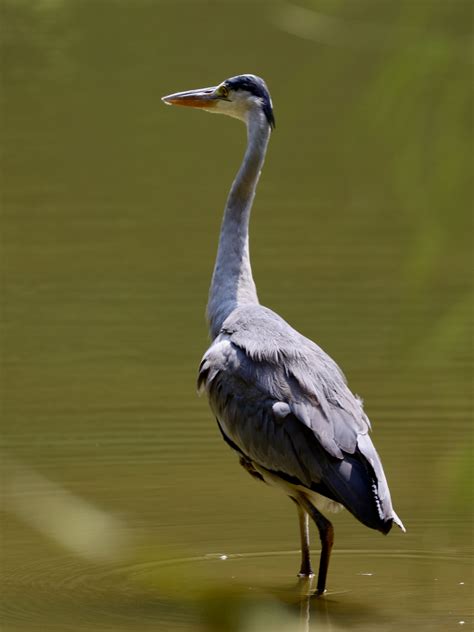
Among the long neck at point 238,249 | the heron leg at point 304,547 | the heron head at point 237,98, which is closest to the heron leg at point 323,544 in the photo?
the heron leg at point 304,547

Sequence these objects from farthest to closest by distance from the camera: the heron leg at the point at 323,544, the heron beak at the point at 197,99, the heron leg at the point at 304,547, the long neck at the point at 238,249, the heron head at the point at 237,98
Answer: the heron beak at the point at 197,99 → the heron head at the point at 237,98 → the long neck at the point at 238,249 → the heron leg at the point at 304,547 → the heron leg at the point at 323,544

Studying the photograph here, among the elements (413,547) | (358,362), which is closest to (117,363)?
(358,362)

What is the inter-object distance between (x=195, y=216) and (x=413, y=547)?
8.06m

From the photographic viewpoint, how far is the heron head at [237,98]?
6477 mm

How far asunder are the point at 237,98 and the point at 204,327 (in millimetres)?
3308

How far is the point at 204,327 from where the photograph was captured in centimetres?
962

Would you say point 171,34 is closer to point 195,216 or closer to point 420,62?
point 420,62

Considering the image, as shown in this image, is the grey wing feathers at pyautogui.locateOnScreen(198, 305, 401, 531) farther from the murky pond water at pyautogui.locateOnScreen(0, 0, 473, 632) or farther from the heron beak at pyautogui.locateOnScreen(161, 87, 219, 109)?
the heron beak at pyautogui.locateOnScreen(161, 87, 219, 109)

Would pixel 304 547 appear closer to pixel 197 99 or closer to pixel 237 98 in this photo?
pixel 237 98

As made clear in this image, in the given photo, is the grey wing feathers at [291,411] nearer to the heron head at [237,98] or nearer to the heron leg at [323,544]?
the heron leg at [323,544]

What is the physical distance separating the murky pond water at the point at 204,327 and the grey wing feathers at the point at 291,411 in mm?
371

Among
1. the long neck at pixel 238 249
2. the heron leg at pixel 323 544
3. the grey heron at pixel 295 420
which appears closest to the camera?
the grey heron at pixel 295 420

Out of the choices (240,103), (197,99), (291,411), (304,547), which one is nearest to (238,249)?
(240,103)

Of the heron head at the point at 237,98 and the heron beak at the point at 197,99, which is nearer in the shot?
the heron head at the point at 237,98
